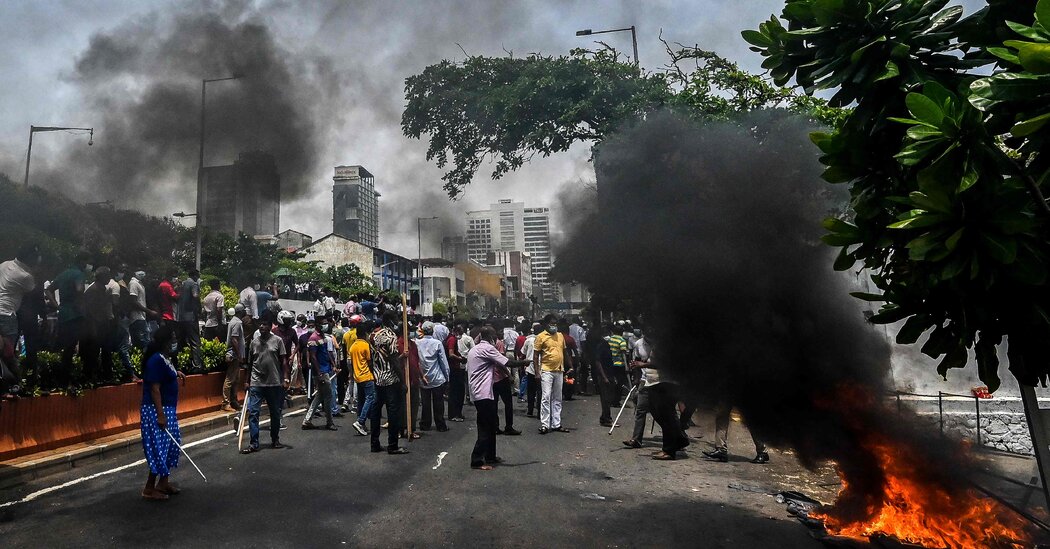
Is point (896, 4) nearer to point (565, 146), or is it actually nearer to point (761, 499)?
point (761, 499)

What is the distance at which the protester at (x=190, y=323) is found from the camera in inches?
406

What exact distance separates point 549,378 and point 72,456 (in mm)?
5932

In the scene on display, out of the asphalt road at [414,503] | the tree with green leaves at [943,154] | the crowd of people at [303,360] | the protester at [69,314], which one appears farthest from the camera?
the protester at [69,314]

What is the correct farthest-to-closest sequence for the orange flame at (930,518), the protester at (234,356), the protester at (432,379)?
the protester at (234,356) → the protester at (432,379) → the orange flame at (930,518)

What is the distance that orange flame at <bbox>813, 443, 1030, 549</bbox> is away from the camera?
4508 millimetres

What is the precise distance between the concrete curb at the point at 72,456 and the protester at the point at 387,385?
106 inches

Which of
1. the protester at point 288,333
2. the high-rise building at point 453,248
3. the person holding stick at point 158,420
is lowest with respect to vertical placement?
the person holding stick at point 158,420

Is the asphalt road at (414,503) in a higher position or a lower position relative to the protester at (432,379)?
lower

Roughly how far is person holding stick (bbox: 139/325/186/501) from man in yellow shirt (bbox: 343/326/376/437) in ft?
9.28

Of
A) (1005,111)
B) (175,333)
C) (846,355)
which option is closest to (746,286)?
(846,355)

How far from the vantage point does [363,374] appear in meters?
8.62

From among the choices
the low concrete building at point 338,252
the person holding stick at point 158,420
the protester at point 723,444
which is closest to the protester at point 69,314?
the person holding stick at point 158,420

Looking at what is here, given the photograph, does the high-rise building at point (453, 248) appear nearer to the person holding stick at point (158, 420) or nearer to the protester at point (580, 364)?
the protester at point (580, 364)

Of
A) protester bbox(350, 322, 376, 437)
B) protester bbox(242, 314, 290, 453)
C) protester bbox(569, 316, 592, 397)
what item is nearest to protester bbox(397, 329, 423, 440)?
protester bbox(350, 322, 376, 437)
